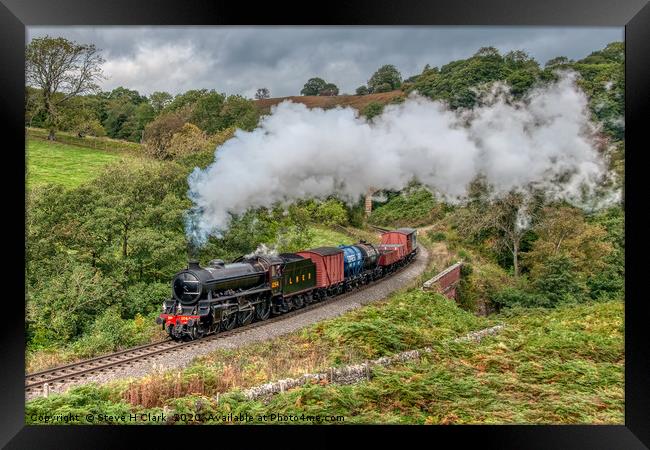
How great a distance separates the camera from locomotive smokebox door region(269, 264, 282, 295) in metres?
11.1

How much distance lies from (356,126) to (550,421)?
5.21m

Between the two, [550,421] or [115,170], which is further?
[115,170]

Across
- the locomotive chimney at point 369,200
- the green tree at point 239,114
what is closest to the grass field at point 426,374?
the locomotive chimney at point 369,200

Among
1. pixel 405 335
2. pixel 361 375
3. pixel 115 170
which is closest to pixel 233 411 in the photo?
pixel 361 375

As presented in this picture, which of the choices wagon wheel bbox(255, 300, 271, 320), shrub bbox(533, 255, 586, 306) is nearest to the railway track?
wagon wheel bbox(255, 300, 271, 320)

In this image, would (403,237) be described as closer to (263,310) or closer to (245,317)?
(263,310)

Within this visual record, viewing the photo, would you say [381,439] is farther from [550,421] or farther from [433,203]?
[433,203]

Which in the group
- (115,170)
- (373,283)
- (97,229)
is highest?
(115,170)

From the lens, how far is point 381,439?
7.73m

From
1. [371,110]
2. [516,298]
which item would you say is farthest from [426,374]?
[371,110]

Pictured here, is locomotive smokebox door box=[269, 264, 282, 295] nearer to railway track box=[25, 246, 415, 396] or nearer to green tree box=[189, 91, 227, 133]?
railway track box=[25, 246, 415, 396]

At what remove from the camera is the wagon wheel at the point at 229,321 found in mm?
10148

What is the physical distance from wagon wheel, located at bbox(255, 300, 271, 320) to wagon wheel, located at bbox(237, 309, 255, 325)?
0.15 meters

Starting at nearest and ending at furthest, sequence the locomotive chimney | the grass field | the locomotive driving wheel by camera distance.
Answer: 1. the grass field
2. the locomotive driving wheel
3. the locomotive chimney
